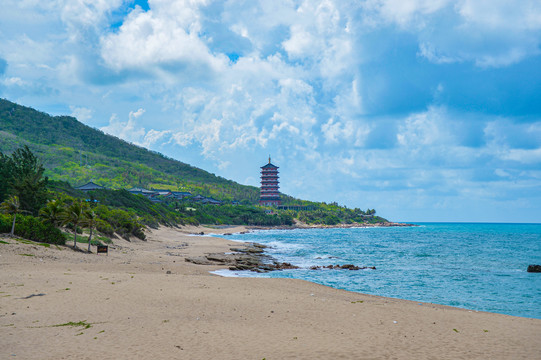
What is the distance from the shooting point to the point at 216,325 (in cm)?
1290

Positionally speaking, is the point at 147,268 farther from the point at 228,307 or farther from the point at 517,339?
the point at 517,339

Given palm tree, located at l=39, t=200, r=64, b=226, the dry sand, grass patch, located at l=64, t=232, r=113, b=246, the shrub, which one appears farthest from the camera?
grass patch, located at l=64, t=232, r=113, b=246

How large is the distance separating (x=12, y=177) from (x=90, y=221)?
514 inches

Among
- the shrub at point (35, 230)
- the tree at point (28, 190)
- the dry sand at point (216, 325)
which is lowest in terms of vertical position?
the dry sand at point (216, 325)

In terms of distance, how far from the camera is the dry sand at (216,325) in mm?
10375

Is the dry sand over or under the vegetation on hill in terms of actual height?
under

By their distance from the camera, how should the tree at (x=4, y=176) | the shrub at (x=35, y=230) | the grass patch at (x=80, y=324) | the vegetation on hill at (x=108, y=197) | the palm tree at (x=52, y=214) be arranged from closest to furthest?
the grass patch at (x=80, y=324) < the shrub at (x=35, y=230) < the palm tree at (x=52, y=214) < the tree at (x=4, y=176) < the vegetation on hill at (x=108, y=197)

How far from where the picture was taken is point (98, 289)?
A: 17.6 m

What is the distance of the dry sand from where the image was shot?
1038 centimetres

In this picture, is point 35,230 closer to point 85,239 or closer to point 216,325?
point 85,239

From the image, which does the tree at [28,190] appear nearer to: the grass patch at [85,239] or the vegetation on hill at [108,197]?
the vegetation on hill at [108,197]

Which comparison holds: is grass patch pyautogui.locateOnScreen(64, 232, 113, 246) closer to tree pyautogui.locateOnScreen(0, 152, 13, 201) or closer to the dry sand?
tree pyautogui.locateOnScreen(0, 152, 13, 201)

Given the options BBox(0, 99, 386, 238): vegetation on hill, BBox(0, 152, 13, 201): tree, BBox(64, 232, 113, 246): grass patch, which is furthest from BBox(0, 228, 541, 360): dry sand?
BBox(0, 152, 13, 201): tree

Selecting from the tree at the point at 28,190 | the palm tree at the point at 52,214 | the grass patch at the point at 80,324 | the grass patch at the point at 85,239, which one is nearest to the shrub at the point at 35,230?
the palm tree at the point at 52,214
